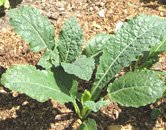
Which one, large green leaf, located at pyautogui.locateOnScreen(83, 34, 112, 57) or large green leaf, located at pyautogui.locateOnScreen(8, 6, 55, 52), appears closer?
large green leaf, located at pyautogui.locateOnScreen(8, 6, 55, 52)

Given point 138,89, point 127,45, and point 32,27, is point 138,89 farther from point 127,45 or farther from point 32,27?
point 32,27

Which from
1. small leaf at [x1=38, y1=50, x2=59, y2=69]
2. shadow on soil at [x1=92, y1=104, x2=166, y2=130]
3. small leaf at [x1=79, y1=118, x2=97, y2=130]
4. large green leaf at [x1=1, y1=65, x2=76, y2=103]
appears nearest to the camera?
large green leaf at [x1=1, y1=65, x2=76, y2=103]

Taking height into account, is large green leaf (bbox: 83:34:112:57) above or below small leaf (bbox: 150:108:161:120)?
above

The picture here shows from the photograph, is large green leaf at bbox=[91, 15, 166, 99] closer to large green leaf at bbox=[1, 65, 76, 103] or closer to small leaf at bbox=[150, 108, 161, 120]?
large green leaf at bbox=[1, 65, 76, 103]

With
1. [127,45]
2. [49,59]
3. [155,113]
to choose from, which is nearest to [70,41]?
[49,59]

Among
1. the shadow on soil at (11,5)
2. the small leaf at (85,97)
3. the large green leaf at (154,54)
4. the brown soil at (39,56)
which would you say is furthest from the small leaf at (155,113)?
the shadow on soil at (11,5)

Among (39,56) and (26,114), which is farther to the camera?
(39,56)

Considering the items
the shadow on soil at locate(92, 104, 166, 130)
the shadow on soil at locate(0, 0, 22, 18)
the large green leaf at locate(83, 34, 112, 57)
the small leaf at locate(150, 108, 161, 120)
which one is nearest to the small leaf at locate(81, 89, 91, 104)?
the shadow on soil at locate(92, 104, 166, 130)
